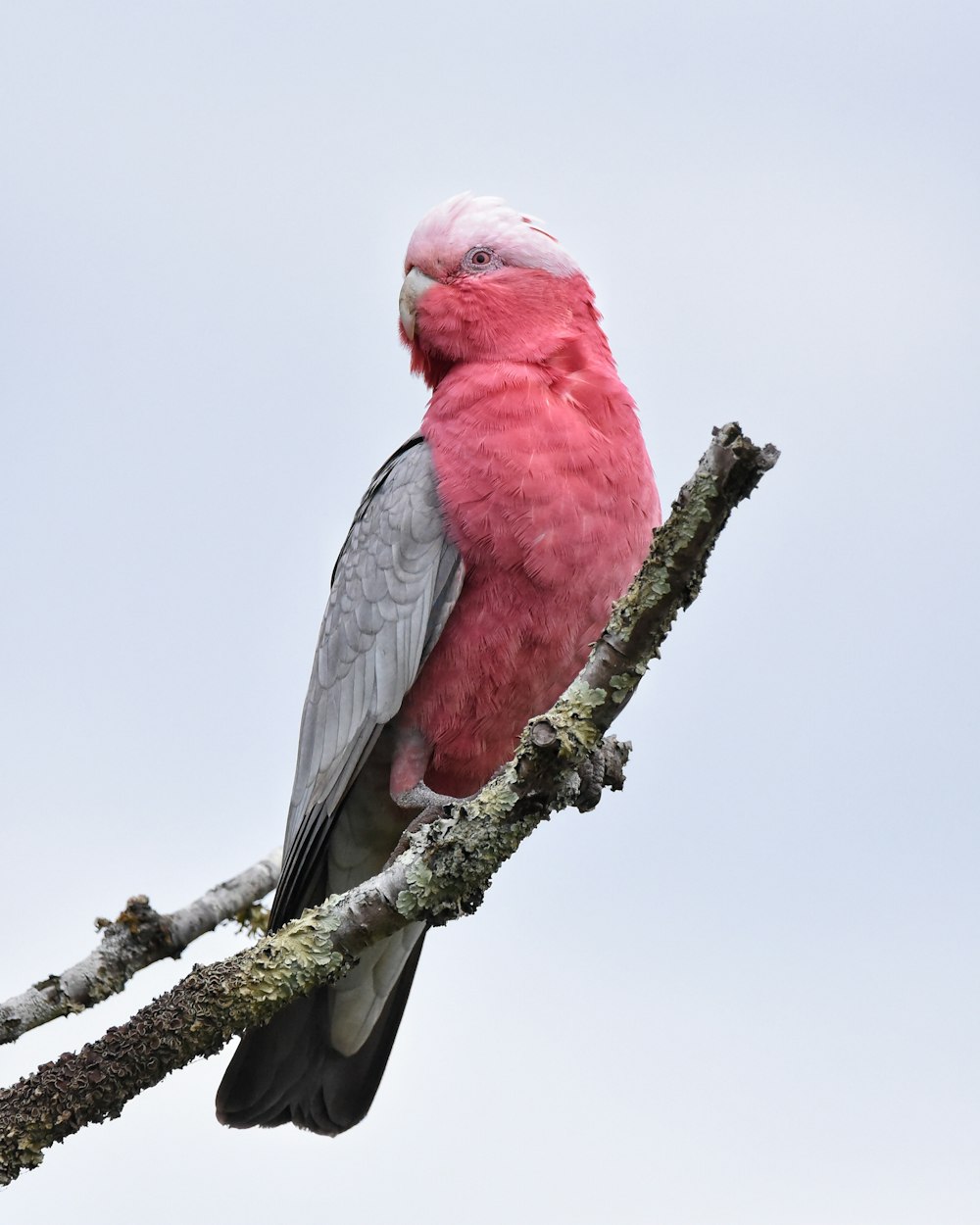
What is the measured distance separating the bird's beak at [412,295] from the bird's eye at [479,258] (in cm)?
20

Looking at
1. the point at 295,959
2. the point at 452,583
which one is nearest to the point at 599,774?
the point at 295,959

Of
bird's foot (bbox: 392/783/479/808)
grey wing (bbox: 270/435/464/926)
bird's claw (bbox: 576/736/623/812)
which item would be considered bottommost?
bird's claw (bbox: 576/736/623/812)

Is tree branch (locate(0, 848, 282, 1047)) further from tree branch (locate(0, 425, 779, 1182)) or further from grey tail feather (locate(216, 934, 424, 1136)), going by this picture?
tree branch (locate(0, 425, 779, 1182))

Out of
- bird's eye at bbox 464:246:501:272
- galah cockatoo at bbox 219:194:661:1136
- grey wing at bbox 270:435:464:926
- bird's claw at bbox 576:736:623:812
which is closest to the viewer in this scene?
bird's claw at bbox 576:736:623:812

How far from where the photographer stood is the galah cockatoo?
644 centimetres

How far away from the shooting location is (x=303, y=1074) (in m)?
7.29

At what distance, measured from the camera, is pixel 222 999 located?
4938 mm

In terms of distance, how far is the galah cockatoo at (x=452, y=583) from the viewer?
21.1 feet

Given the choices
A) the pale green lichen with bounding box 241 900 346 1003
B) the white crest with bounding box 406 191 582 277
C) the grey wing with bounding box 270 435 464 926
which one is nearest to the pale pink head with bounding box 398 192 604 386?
the white crest with bounding box 406 191 582 277

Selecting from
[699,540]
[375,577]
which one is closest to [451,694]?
[375,577]

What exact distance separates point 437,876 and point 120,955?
1.88 m

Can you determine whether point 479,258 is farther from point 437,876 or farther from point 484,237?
point 437,876

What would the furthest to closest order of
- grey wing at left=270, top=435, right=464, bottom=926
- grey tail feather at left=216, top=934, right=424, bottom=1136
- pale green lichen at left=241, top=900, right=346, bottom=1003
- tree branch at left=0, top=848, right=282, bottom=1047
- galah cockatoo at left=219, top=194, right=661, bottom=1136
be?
1. grey tail feather at left=216, top=934, right=424, bottom=1136
2. grey wing at left=270, top=435, right=464, bottom=926
3. galah cockatoo at left=219, top=194, right=661, bottom=1136
4. tree branch at left=0, top=848, right=282, bottom=1047
5. pale green lichen at left=241, top=900, right=346, bottom=1003

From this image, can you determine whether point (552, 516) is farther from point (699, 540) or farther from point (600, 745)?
point (699, 540)
